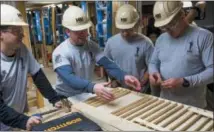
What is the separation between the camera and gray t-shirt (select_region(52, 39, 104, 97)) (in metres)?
1.02

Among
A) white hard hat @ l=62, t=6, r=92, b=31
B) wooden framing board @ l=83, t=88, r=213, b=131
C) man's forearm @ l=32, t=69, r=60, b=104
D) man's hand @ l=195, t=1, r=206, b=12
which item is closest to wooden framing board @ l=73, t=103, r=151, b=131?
wooden framing board @ l=83, t=88, r=213, b=131

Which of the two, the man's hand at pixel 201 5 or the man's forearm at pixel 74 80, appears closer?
the man's hand at pixel 201 5

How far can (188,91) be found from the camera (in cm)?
87

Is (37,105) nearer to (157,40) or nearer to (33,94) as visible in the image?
(33,94)

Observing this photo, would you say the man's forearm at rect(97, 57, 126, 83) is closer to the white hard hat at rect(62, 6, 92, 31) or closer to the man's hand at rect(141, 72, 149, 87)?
the man's hand at rect(141, 72, 149, 87)

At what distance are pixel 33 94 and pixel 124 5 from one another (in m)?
0.57

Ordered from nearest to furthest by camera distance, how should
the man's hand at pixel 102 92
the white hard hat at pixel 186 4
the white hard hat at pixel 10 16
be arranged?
1. the white hard hat at pixel 10 16
2. the white hard hat at pixel 186 4
3. the man's hand at pixel 102 92

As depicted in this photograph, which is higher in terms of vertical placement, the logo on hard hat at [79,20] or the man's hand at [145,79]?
the logo on hard hat at [79,20]

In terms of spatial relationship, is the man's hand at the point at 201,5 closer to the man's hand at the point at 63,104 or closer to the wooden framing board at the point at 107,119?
the wooden framing board at the point at 107,119

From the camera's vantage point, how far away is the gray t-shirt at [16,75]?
74 cm

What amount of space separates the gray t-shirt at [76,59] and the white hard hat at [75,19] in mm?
105

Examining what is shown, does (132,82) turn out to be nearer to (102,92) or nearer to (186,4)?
(102,92)

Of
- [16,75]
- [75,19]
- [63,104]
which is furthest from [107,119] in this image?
[75,19]

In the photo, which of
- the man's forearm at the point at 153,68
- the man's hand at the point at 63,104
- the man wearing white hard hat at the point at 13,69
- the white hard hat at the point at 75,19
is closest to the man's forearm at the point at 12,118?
the man wearing white hard hat at the point at 13,69
